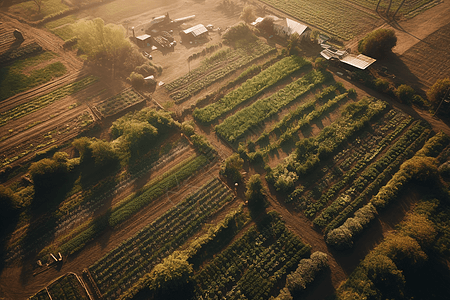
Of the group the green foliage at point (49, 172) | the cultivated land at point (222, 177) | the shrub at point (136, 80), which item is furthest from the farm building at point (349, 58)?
the green foliage at point (49, 172)

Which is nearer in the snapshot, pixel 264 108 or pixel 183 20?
pixel 264 108

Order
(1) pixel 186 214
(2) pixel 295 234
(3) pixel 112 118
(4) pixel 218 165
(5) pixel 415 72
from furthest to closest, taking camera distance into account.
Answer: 1. (5) pixel 415 72
2. (3) pixel 112 118
3. (4) pixel 218 165
4. (1) pixel 186 214
5. (2) pixel 295 234

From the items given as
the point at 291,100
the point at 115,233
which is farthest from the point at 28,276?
the point at 291,100

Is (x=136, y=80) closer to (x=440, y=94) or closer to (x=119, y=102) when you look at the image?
(x=119, y=102)

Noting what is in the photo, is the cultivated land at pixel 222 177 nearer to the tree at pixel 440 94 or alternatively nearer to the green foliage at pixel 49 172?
the green foliage at pixel 49 172

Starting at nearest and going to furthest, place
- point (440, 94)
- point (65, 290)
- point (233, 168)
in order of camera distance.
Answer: point (65, 290)
point (233, 168)
point (440, 94)

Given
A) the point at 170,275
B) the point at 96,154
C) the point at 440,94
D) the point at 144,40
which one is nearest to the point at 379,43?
the point at 440,94

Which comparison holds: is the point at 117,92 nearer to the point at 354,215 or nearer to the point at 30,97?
the point at 30,97
